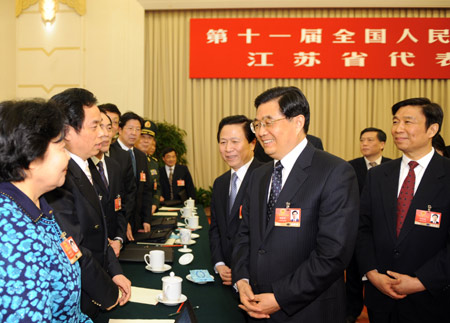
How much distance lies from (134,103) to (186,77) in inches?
43.7

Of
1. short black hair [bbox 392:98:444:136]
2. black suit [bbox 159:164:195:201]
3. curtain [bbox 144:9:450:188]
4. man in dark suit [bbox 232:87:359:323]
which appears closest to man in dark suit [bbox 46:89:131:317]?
man in dark suit [bbox 232:87:359:323]

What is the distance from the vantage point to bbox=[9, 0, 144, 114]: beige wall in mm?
6441

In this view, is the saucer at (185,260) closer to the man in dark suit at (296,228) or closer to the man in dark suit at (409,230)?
the man in dark suit at (296,228)

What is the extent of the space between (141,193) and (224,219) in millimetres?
1513

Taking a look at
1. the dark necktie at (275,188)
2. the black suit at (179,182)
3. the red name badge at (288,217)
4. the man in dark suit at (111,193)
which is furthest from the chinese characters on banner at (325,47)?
the red name badge at (288,217)

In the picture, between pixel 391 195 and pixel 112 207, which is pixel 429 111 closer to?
pixel 391 195

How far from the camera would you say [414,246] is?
5.92 ft

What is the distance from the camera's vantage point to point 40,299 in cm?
88

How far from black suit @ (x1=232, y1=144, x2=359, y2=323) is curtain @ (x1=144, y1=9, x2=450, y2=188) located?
5241mm

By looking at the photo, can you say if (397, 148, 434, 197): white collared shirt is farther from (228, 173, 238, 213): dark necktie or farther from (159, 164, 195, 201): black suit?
(159, 164, 195, 201): black suit

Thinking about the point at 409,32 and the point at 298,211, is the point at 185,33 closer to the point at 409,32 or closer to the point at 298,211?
the point at 409,32

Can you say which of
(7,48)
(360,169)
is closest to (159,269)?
(360,169)

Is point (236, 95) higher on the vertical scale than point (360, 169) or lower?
higher

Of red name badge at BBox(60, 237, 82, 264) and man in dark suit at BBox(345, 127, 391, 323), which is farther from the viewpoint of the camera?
man in dark suit at BBox(345, 127, 391, 323)
